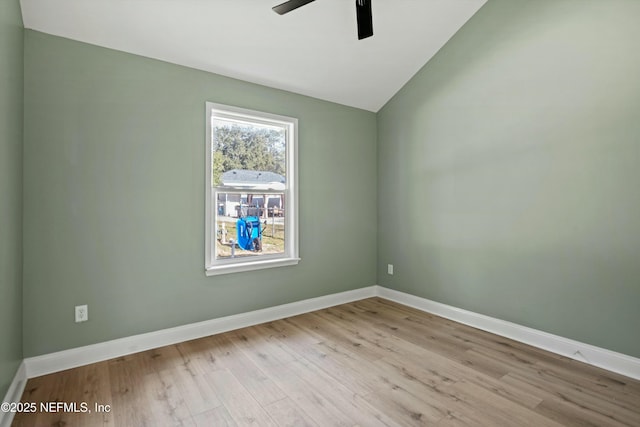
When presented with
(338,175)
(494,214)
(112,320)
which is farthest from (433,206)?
(112,320)

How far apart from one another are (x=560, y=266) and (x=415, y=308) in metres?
1.55

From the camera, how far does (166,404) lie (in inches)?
75.6

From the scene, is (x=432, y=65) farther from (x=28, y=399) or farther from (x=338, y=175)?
(x=28, y=399)

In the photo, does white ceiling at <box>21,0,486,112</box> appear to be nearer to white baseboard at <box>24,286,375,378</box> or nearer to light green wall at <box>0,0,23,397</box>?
light green wall at <box>0,0,23,397</box>

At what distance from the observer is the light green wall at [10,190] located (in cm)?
169

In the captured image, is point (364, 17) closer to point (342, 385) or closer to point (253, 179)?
point (253, 179)

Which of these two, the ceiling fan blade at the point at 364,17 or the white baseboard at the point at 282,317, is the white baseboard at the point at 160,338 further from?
the ceiling fan blade at the point at 364,17

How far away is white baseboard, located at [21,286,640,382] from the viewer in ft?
7.43

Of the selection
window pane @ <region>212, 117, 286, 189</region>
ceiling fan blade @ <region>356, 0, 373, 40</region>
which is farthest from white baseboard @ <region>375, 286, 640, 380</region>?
ceiling fan blade @ <region>356, 0, 373, 40</region>

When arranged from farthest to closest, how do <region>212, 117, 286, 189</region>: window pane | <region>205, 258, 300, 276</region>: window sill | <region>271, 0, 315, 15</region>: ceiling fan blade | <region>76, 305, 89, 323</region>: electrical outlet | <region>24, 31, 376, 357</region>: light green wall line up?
<region>212, 117, 286, 189</region>: window pane → <region>205, 258, 300, 276</region>: window sill → <region>76, 305, 89, 323</region>: electrical outlet → <region>24, 31, 376, 357</region>: light green wall → <region>271, 0, 315, 15</region>: ceiling fan blade

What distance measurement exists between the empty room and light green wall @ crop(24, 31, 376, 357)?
15mm

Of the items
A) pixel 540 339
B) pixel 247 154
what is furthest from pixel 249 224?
pixel 540 339

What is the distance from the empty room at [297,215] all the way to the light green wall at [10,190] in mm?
30

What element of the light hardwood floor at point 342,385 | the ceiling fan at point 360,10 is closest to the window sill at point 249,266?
the light hardwood floor at point 342,385
